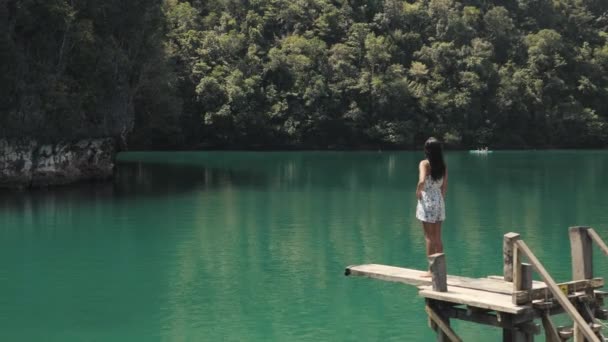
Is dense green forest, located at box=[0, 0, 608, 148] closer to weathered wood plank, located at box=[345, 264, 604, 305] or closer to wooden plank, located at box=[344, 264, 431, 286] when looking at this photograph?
wooden plank, located at box=[344, 264, 431, 286]

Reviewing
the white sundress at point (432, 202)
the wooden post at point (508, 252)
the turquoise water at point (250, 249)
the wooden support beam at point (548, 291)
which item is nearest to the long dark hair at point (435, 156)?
the white sundress at point (432, 202)

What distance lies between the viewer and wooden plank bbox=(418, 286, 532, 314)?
34.9 ft

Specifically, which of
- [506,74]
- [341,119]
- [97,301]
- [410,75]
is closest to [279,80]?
[341,119]

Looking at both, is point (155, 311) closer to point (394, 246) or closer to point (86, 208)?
point (394, 246)

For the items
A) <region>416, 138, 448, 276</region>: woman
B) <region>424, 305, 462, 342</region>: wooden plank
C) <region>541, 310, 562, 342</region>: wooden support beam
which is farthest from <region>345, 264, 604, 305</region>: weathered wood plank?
<region>416, 138, 448, 276</region>: woman

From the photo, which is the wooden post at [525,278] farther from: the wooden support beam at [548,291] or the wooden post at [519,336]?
the wooden post at [519,336]

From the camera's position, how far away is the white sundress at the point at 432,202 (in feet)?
44.4

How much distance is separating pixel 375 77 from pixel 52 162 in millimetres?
52342

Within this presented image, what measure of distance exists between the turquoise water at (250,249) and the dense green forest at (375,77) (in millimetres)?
36678

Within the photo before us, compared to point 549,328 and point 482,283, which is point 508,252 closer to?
point 482,283

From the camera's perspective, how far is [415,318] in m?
17.7

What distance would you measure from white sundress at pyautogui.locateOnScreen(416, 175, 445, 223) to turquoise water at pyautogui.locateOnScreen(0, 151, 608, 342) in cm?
340

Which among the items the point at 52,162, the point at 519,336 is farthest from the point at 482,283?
the point at 52,162

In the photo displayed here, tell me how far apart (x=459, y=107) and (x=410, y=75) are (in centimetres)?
676
